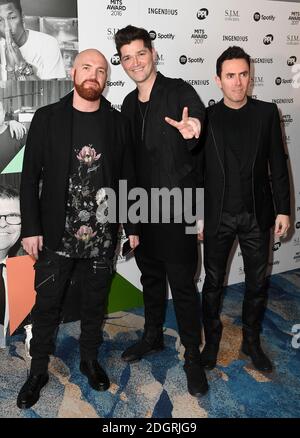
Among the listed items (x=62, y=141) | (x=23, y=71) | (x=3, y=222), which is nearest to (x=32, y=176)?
(x=62, y=141)

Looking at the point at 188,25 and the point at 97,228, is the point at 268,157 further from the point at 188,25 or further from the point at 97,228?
the point at 188,25

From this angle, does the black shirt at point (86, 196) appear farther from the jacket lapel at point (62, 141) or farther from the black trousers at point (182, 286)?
the black trousers at point (182, 286)

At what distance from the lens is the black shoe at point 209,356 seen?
299 centimetres

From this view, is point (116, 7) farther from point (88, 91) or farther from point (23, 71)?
point (88, 91)

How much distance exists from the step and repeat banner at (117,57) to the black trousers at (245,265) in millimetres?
1129

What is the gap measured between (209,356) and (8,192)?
6.26 ft

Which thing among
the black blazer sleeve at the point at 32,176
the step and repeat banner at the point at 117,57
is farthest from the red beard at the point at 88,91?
the step and repeat banner at the point at 117,57

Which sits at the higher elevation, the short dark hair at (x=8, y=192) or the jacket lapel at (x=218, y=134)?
the jacket lapel at (x=218, y=134)

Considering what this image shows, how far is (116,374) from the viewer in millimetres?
2965

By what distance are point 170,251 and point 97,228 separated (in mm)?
469

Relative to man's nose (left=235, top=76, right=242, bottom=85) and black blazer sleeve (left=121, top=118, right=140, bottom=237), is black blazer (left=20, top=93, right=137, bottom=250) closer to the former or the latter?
black blazer sleeve (left=121, top=118, right=140, bottom=237)

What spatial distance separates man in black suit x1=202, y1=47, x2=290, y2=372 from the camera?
269 centimetres

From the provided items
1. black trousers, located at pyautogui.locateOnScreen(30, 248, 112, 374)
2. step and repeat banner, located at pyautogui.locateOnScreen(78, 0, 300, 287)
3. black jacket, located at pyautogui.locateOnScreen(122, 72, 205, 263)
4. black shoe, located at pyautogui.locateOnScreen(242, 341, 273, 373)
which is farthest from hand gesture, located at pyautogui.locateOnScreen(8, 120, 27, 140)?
black shoe, located at pyautogui.locateOnScreen(242, 341, 273, 373)

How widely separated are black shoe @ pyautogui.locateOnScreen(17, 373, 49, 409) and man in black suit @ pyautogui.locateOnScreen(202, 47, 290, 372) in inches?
47.5
